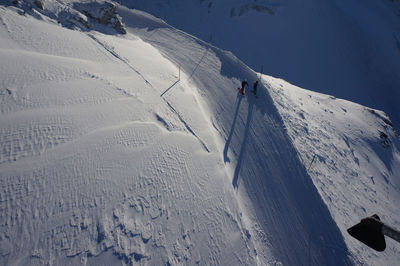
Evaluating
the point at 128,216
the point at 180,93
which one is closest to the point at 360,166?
the point at 180,93

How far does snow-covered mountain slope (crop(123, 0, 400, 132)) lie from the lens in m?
34.4

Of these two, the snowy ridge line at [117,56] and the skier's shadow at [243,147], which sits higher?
Answer: the snowy ridge line at [117,56]

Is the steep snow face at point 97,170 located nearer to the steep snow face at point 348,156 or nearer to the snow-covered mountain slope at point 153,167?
the snow-covered mountain slope at point 153,167

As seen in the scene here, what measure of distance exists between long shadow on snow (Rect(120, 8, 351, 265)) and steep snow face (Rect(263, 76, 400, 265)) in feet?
2.18

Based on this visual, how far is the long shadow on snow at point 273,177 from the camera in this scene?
7.00 m

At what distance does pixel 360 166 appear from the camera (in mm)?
10969

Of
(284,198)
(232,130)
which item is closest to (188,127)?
(232,130)

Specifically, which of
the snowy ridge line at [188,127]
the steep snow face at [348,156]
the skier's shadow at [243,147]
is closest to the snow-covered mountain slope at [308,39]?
the steep snow face at [348,156]

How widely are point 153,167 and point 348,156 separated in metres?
11.2

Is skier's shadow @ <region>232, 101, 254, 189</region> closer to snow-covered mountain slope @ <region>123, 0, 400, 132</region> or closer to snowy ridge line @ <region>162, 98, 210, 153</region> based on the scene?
snowy ridge line @ <region>162, 98, 210, 153</region>

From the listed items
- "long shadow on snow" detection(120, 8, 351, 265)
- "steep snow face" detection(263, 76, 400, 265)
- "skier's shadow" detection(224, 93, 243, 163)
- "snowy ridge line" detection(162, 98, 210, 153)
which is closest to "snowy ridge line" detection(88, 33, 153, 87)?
"snowy ridge line" detection(162, 98, 210, 153)

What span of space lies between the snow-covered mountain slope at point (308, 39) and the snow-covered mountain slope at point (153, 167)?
1022 inches

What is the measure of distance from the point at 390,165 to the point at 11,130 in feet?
61.8

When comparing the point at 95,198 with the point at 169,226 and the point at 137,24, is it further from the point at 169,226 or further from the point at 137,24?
the point at 137,24
